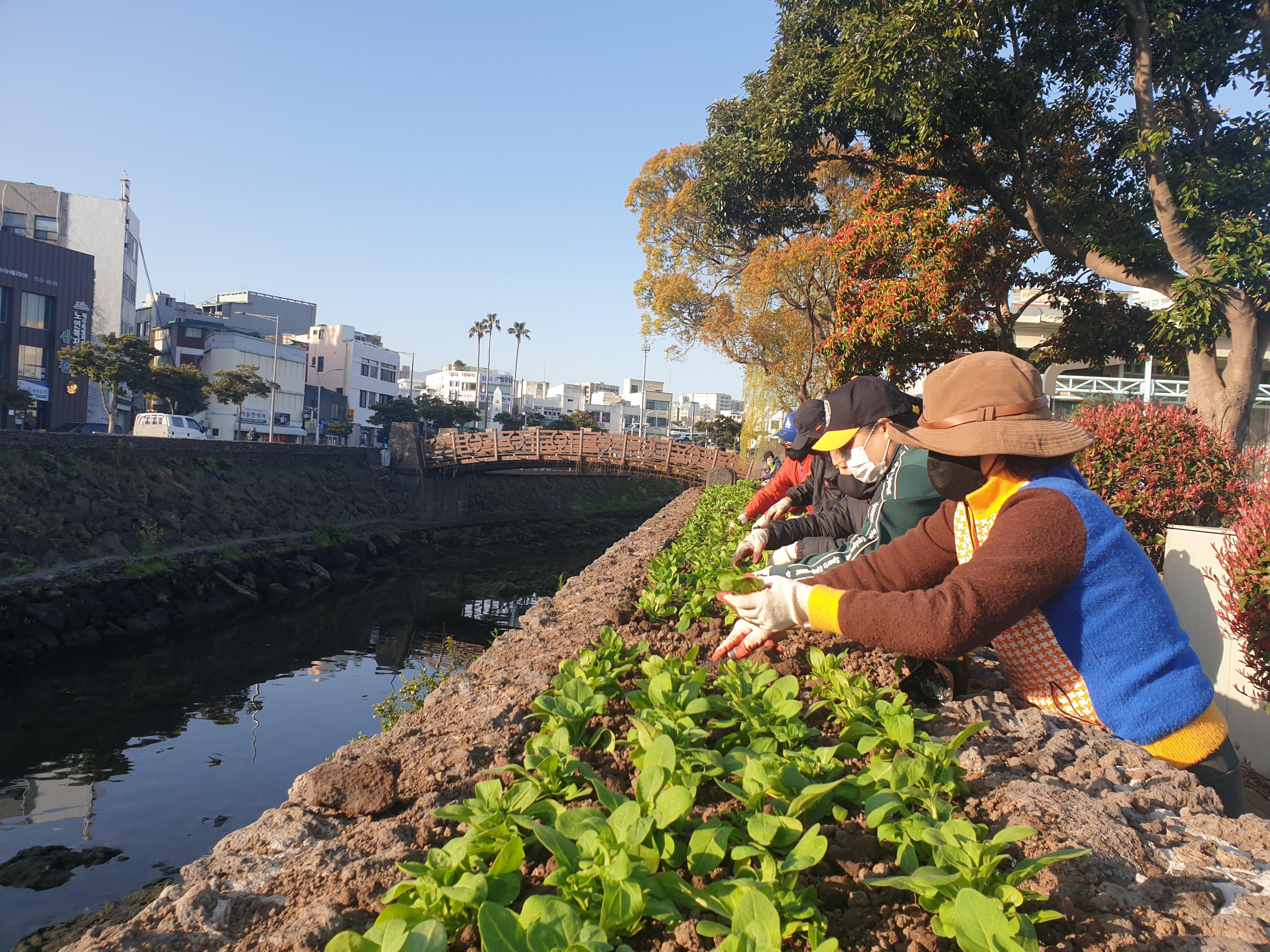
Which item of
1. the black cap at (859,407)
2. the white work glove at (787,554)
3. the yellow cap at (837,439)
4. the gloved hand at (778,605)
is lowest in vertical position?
the white work glove at (787,554)

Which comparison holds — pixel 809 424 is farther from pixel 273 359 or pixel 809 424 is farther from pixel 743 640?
pixel 273 359

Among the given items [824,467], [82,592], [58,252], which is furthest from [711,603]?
[58,252]

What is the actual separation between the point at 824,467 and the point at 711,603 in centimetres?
143

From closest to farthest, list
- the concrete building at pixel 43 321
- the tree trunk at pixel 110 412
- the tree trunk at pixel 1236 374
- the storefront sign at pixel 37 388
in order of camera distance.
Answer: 1. the tree trunk at pixel 1236 374
2. the tree trunk at pixel 110 412
3. the concrete building at pixel 43 321
4. the storefront sign at pixel 37 388

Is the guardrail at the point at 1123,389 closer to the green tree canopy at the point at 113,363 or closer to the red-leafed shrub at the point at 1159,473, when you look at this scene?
the red-leafed shrub at the point at 1159,473

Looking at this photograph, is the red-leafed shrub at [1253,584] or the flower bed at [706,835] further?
the red-leafed shrub at [1253,584]

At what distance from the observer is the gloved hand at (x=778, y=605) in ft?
→ 6.49

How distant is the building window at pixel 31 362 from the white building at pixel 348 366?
24970 mm

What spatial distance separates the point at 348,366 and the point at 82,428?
29618 millimetres

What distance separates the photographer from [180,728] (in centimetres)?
989

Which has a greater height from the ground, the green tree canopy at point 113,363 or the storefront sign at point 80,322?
the storefront sign at point 80,322

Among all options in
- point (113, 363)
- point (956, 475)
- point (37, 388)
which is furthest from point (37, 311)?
point (956, 475)

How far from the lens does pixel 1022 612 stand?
174 cm

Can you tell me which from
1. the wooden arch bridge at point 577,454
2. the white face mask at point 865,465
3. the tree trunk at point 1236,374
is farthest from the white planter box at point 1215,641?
the wooden arch bridge at point 577,454
